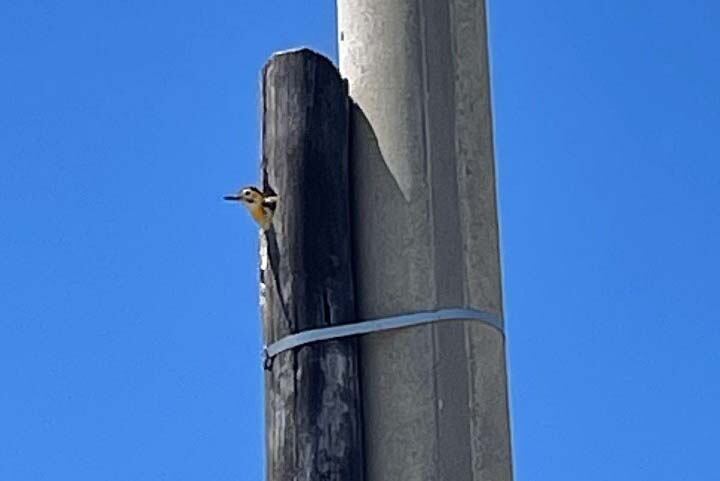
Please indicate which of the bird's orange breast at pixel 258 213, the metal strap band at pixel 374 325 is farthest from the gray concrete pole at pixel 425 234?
the bird's orange breast at pixel 258 213

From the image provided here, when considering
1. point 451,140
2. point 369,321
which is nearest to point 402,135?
point 451,140

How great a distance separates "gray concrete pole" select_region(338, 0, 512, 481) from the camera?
3891 mm

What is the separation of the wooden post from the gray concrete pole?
49 millimetres

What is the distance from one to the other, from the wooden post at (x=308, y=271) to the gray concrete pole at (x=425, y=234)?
1.9 inches

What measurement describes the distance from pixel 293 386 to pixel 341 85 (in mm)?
654

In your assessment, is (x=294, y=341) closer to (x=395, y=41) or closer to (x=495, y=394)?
(x=495, y=394)

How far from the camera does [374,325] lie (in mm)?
3949

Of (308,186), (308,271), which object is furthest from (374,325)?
(308,186)

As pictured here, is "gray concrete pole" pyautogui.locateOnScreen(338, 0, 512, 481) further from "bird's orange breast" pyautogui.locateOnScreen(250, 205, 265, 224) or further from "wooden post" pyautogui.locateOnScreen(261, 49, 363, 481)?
"bird's orange breast" pyautogui.locateOnScreen(250, 205, 265, 224)

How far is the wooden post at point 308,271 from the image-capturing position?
3869 millimetres

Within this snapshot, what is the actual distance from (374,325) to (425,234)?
212 mm

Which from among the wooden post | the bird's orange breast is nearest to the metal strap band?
the wooden post

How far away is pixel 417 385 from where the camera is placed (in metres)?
3.91

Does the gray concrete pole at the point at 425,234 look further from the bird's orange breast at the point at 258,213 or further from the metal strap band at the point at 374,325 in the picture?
the bird's orange breast at the point at 258,213
